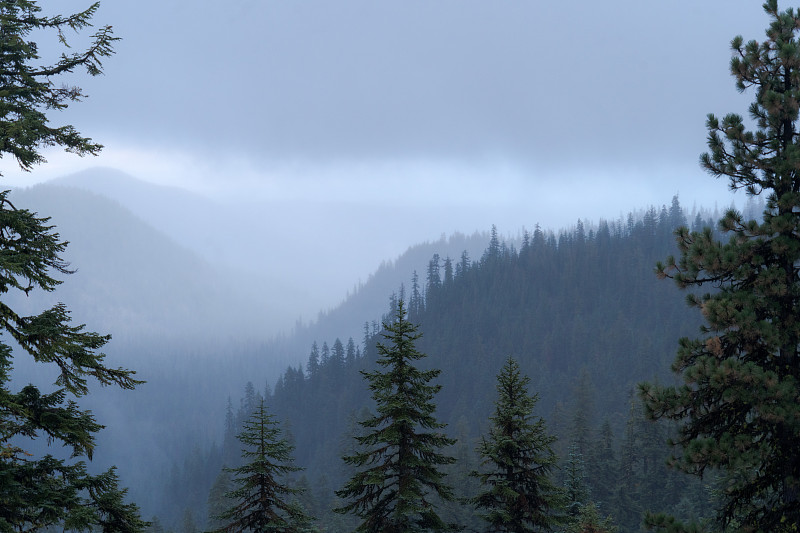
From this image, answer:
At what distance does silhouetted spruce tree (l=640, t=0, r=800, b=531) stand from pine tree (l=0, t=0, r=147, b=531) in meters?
10.4

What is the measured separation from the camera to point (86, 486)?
Result: 8.80m

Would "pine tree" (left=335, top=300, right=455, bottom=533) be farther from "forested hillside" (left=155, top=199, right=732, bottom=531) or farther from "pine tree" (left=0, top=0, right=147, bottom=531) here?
"forested hillside" (left=155, top=199, right=732, bottom=531)

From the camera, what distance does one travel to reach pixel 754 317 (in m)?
10.1

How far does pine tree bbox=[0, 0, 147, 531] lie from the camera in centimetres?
827

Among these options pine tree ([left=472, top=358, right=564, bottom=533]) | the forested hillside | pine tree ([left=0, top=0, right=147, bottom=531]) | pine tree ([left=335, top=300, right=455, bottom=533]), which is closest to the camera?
pine tree ([left=0, top=0, right=147, bottom=531])

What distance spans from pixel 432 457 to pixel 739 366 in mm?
9838

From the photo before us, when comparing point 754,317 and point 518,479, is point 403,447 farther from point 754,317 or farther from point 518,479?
point 754,317

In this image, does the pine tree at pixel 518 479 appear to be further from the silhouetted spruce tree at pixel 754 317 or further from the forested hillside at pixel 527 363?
the forested hillside at pixel 527 363

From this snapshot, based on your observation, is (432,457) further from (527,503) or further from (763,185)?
(763,185)

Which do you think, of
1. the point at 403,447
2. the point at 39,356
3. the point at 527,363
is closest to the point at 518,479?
the point at 403,447

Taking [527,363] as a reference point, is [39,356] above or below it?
below

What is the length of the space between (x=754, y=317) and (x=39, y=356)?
12541 millimetres

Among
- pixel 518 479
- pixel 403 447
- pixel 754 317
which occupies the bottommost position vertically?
pixel 518 479

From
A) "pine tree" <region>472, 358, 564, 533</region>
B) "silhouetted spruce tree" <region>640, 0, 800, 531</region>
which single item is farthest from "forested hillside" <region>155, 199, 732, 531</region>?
"silhouetted spruce tree" <region>640, 0, 800, 531</region>
